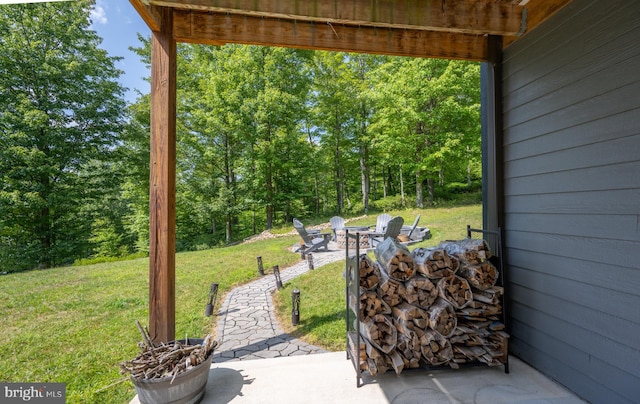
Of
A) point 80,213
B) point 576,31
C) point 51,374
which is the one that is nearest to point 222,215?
point 80,213

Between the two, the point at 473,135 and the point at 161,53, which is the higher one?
the point at 473,135

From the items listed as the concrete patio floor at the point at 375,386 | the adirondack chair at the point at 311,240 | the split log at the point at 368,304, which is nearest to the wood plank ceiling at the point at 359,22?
the split log at the point at 368,304

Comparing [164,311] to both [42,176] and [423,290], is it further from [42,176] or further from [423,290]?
[42,176]

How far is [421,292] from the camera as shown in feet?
6.81

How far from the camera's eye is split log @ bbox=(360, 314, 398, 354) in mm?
1975

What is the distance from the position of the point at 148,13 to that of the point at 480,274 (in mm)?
3028

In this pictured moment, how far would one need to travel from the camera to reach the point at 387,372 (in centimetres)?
207

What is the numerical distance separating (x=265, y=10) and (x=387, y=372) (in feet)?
8.88

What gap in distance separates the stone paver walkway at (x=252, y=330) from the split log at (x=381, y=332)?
863mm

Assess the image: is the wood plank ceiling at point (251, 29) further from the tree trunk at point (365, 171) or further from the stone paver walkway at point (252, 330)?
the tree trunk at point (365, 171)

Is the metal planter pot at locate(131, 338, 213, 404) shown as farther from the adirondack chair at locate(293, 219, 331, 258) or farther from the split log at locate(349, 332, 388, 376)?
the adirondack chair at locate(293, 219, 331, 258)

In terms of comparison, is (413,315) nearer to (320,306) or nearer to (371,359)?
(371,359)

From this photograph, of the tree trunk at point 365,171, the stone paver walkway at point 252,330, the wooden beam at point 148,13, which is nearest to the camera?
the wooden beam at point 148,13

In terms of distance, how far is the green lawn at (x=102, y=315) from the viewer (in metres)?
2.51
